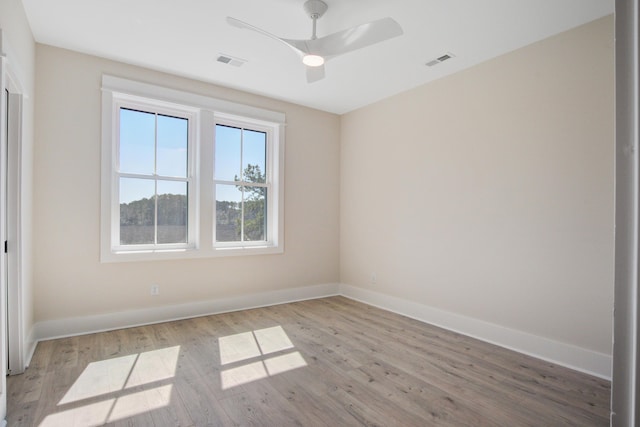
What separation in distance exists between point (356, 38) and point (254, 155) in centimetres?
255

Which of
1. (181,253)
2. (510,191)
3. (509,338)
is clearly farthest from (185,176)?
(509,338)

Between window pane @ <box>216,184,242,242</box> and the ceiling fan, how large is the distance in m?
2.17

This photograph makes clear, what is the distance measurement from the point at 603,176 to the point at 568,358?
4.87 ft

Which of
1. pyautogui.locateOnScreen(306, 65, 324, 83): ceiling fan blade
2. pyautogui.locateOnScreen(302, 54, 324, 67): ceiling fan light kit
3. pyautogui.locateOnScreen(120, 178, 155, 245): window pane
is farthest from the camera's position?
pyautogui.locateOnScreen(120, 178, 155, 245): window pane

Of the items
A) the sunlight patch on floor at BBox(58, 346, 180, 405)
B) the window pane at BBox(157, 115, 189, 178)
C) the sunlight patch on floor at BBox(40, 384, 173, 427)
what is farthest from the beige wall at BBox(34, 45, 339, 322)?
the sunlight patch on floor at BBox(40, 384, 173, 427)

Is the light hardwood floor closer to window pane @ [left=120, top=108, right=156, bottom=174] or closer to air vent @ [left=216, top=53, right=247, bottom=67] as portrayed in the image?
window pane @ [left=120, top=108, right=156, bottom=174]

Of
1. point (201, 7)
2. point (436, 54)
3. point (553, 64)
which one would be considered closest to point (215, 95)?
point (201, 7)

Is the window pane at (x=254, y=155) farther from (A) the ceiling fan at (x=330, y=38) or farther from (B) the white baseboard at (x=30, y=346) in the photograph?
(B) the white baseboard at (x=30, y=346)

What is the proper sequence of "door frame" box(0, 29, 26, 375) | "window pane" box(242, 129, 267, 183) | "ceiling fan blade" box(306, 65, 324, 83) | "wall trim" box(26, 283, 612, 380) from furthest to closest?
1. "window pane" box(242, 129, 267, 183)
2. "ceiling fan blade" box(306, 65, 324, 83)
3. "wall trim" box(26, 283, 612, 380)
4. "door frame" box(0, 29, 26, 375)

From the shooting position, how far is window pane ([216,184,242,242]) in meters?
4.33

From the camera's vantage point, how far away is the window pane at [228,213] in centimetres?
433

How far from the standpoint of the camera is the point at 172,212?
4023 mm

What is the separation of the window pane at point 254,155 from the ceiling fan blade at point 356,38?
220 centimetres

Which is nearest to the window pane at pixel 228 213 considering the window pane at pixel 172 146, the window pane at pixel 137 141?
the window pane at pixel 172 146
